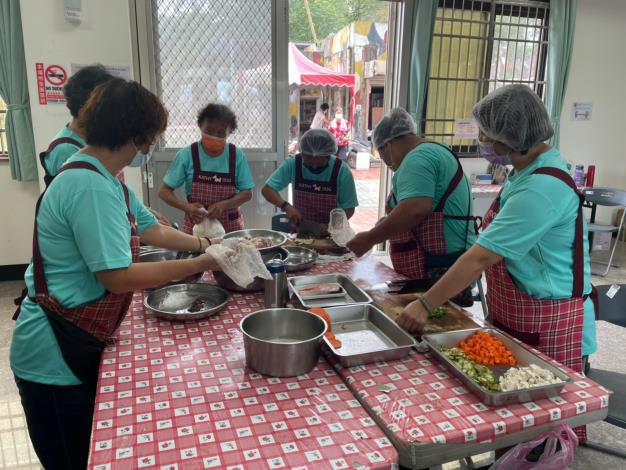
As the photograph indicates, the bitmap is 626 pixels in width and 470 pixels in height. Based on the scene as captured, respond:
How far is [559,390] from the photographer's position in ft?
4.36

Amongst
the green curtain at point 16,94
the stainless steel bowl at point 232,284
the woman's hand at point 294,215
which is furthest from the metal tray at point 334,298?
the green curtain at point 16,94

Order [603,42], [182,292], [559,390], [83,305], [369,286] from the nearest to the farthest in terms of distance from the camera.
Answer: [559,390], [83,305], [182,292], [369,286], [603,42]

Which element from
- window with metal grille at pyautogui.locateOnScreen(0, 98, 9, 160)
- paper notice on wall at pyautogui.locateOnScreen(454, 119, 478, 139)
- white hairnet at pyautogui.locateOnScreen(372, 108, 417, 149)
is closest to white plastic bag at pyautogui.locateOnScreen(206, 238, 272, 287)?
white hairnet at pyautogui.locateOnScreen(372, 108, 417, 149)

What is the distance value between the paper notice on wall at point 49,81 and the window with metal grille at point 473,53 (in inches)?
146

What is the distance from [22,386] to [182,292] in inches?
27.5

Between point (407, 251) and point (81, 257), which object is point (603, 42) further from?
point (81, 257)

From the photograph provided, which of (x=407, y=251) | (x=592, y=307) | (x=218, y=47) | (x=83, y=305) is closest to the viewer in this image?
(x=83, y=305)

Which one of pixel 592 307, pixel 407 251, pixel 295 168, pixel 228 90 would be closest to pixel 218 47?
pixel 228 90

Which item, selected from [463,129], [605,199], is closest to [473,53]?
[463,129]

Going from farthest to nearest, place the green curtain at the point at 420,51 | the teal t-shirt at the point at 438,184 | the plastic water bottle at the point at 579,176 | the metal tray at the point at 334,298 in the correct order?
the plastic water bottle at the point at 579,176
the green curtain at the point at 420,51
the teal t-shirt at the point at 438,184
the metal tray at the point at 334,298

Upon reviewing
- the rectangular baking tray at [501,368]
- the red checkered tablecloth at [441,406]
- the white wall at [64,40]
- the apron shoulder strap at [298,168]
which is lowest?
the red checkered tablecloth at [441,406]

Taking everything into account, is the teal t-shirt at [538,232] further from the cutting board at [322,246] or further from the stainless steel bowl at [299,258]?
the cutting board at [322,246]

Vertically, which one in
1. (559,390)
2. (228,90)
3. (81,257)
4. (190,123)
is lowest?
(559,390)

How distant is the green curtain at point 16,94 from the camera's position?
12.8 ft
